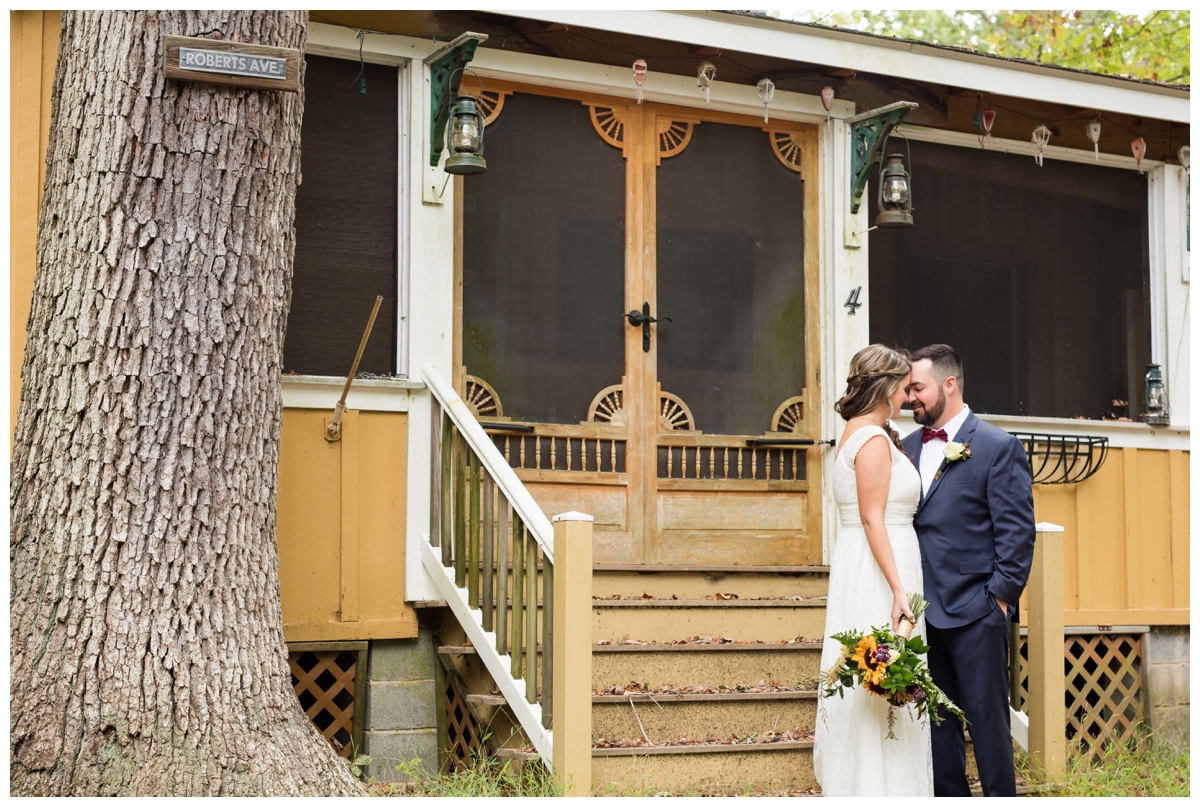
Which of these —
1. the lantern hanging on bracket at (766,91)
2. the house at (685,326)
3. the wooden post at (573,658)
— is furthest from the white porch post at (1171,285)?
the wooden post at (573,658)

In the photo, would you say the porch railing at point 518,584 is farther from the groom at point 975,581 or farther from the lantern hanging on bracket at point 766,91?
the lantern hanging on bracket at point 766,91

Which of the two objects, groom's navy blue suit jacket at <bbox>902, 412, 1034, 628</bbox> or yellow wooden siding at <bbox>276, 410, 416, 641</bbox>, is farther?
yellow wooden siding at <bbox>276, 410, 416, 641</bbox>

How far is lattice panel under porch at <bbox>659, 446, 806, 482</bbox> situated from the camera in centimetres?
617

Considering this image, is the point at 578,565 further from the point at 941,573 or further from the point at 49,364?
the point at 49,364

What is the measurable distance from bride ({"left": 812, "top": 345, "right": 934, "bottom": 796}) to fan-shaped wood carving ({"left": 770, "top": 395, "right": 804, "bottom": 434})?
199 centimetres

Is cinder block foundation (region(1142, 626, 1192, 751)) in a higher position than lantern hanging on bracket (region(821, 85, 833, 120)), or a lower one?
lower

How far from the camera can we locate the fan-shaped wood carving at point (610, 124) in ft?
20.2

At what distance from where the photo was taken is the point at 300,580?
5.27 meters

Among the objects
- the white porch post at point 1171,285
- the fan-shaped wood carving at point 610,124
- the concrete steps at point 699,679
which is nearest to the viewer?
the concrete steps at point 699,679

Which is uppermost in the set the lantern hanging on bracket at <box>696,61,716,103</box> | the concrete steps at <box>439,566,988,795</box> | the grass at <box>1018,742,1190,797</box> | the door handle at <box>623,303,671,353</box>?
the lantern hanging on bracket at <box>696,61,716,103</box>

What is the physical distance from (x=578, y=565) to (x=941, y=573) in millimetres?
1276

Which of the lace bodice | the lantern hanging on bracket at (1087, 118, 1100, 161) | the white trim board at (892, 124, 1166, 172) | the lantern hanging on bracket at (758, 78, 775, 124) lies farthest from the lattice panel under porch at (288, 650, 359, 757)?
the lantern hanging on bracket at (1087, 118, 1100, 161)

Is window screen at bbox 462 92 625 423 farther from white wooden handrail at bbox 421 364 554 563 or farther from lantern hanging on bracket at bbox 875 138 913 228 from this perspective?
lantern hanging on bracket at bbox 875 138 913 228

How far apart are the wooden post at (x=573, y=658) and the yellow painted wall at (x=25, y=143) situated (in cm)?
230
